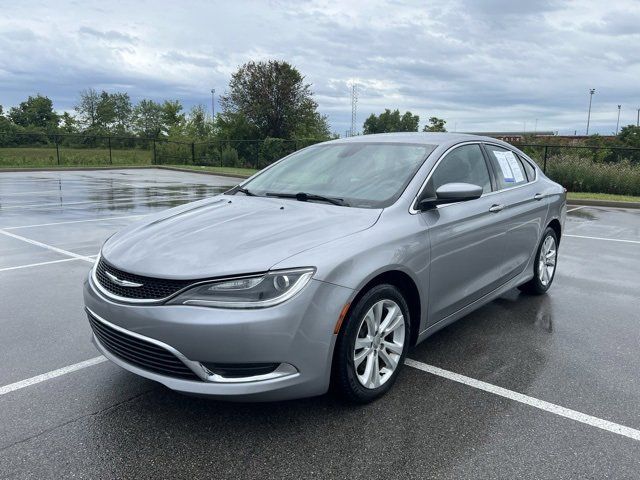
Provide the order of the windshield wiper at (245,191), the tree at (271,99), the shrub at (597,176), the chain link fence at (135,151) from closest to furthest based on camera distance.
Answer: the windshield wiper at (245,191)
the shrub at (597,176)
the chain link fence at (135,151)
the tree at (271,99)

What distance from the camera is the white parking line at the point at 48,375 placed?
11.2ft

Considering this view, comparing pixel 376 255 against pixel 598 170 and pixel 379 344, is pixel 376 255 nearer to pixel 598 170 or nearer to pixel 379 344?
pixel 379 344

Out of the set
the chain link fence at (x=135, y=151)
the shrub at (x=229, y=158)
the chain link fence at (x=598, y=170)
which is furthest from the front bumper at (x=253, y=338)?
the shrub at (x=229, y=158)

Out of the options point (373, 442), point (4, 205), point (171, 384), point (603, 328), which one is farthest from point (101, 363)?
point (4, 205)

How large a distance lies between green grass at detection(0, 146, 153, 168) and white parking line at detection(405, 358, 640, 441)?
101 feet

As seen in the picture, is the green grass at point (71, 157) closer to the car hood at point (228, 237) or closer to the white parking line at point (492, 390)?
the white parking line at point (492, 390)

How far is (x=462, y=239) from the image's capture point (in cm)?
390

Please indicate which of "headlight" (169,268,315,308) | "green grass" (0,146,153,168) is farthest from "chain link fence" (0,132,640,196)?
"headlight" (169,268,315,308)

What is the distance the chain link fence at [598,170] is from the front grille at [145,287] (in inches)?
683

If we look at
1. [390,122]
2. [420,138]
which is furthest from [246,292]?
[390,122]

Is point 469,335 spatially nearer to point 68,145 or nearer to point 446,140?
point 446,140

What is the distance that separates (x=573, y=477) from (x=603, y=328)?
2.49 meters

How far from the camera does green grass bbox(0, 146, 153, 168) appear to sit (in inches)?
1204

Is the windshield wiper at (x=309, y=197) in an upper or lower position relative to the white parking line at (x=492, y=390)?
upper
